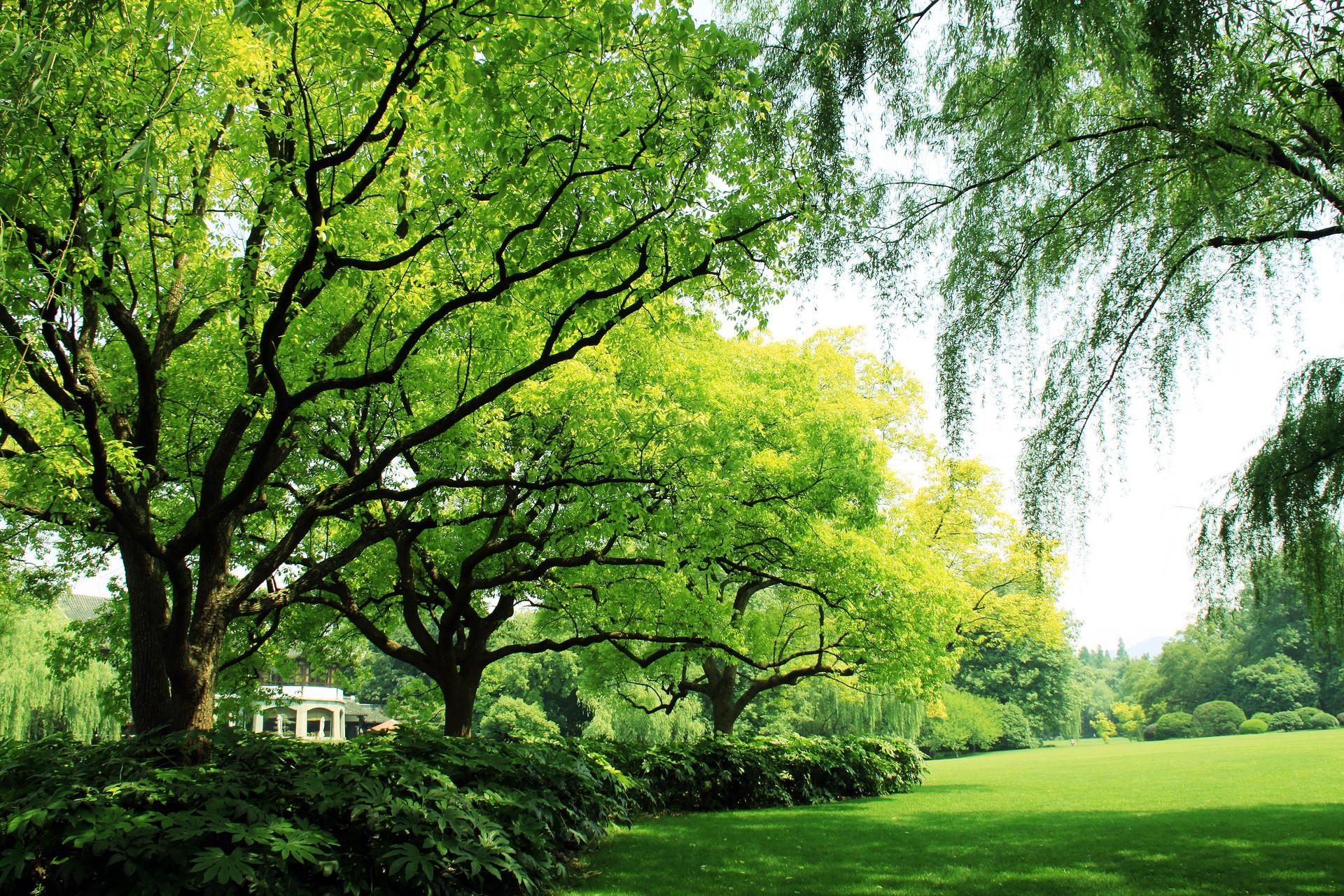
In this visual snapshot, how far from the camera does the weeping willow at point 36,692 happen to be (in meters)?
20.1

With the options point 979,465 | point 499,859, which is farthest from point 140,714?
point 979,465

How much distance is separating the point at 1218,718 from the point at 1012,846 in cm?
5339

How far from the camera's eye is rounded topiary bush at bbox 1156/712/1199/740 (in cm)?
5222

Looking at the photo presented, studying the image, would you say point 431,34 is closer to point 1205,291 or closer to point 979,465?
point 1205,291

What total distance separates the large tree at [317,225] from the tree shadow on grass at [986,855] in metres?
4.92

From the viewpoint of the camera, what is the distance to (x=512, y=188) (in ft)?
19.9

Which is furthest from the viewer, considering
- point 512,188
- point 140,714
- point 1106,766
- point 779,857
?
point 1106,766

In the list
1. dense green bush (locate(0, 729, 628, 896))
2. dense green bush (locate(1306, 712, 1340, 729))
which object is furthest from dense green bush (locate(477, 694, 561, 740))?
dense green bush (locate(1306, 712, 1340, 729))

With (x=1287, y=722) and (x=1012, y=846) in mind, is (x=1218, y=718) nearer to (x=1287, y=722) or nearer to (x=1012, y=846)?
(x=1287, y=722)

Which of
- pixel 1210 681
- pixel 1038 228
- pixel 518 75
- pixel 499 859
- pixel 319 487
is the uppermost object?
pixel 518 75

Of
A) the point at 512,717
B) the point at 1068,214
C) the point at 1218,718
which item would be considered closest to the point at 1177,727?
the point at 1218,718

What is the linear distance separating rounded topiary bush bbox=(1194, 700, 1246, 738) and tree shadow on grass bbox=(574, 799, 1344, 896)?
46.8 m

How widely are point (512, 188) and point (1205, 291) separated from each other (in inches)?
204

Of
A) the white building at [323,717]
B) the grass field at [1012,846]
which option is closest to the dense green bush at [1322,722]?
the grass field at [1012,846]
